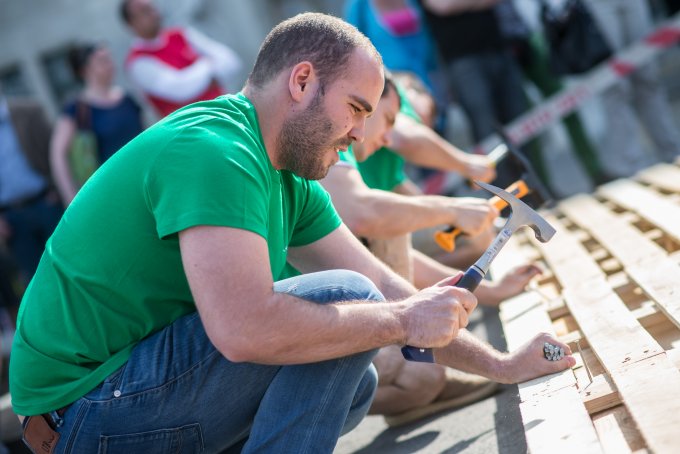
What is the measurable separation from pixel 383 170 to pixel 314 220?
5.07 feet

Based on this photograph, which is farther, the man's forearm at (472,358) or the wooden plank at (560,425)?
the man's forearm at (472,358)

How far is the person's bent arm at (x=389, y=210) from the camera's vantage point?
3502 millimetres

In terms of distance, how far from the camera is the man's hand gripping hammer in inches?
94.3

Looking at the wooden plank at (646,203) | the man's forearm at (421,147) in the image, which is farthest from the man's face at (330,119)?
the man's forearm at (421,147)

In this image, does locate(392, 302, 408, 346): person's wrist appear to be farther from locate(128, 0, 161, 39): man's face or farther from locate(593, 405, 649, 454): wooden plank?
locate(128, 0, 161, 39): man's face

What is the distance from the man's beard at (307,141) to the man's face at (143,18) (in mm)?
3900

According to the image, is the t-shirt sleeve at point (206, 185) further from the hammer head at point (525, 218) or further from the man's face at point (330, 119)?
the hammer head at point (525, 218)

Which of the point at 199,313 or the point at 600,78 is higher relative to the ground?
the point at 600,78

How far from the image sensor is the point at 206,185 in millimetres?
2141

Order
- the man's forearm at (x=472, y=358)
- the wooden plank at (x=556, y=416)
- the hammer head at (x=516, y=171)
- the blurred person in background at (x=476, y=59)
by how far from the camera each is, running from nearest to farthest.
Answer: the wooden plank at (x=556, y=416) < the man's forearm at (x=472, y=358) < the hammer head at (x=516, y=171) < the blurred person in background at (x=476, y=59)

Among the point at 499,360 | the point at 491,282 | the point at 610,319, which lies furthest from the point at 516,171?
the point at 499,360

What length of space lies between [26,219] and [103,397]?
4.16 m

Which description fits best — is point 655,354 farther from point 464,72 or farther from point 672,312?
point 464,72

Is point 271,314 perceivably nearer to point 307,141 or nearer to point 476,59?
point 307,141
